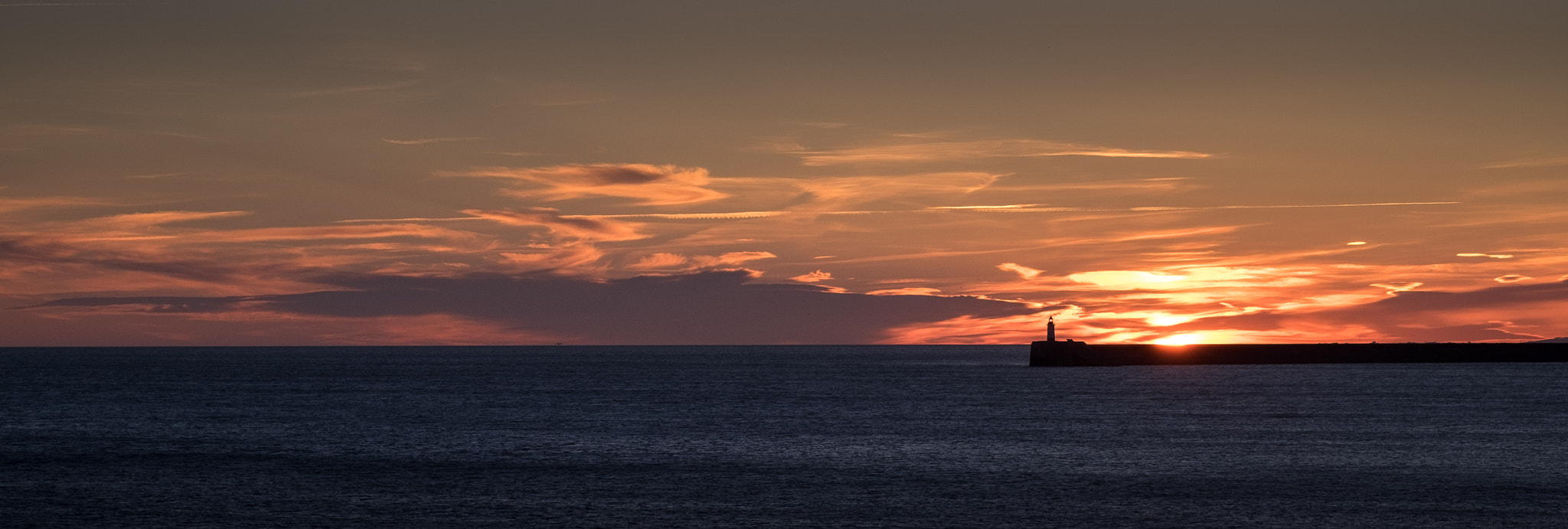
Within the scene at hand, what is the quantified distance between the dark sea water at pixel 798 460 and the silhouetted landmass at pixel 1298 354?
5518 cm

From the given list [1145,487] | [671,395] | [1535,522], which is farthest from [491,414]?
[1535,522]

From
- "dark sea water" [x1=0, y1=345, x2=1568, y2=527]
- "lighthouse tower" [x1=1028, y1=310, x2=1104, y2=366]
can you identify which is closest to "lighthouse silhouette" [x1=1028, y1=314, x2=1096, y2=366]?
"lighthouse tower" [x1=1028, y1=310, x2=1104, y2=366]

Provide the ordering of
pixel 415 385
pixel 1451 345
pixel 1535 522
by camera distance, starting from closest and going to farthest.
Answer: pixel 1535 522 → pixel 415 385 → pixel 1451 345

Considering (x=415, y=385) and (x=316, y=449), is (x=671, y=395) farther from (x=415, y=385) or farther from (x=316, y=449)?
(x=316, y=449)

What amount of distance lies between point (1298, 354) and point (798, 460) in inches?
5270

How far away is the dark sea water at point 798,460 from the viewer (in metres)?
33.5

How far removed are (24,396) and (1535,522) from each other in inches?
4041

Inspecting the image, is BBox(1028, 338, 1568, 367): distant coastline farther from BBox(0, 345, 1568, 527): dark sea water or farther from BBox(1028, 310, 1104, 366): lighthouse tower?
BBox(0, 345, 1568, 527): dark sea water

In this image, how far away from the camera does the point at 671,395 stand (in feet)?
313

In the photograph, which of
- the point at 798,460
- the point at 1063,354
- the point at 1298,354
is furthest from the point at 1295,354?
the point at 798,460

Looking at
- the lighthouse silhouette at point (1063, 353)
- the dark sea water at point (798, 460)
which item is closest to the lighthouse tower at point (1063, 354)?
the lighthouse silhouette at point (1063, 353)

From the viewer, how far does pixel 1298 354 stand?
163m

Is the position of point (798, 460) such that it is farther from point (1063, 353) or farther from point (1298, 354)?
point (1298, 354)

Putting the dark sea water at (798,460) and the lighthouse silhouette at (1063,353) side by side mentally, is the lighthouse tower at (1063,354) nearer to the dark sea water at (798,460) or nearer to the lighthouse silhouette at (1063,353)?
the lighthouse silhouette at (1063,353)
